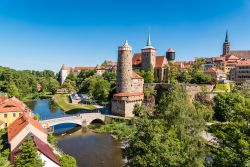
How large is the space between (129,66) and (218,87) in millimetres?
20167

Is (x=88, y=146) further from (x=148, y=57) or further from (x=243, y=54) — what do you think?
(x=243, y=54)

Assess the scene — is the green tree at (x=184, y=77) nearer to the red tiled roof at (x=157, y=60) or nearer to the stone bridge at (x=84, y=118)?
the red tiled roof at (x=157, y=60)

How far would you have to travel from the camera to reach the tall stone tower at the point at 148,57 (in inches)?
2458

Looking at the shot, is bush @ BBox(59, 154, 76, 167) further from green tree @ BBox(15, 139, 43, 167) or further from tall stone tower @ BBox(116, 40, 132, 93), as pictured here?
tall stone tower @ BBox(116, 40, 132, 93)

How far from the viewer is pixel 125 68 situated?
50.1 metres

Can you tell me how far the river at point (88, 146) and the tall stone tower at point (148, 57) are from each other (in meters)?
27.5

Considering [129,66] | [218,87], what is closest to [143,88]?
[129,66]

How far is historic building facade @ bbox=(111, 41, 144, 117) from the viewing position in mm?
47219

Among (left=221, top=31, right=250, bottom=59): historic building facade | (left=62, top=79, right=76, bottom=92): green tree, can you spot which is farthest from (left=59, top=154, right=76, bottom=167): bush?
(left=221, top=31, right=250, bottom=59): historic building facade

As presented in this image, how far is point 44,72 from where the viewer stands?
177m

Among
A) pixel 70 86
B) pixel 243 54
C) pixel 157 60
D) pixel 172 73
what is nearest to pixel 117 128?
pixel 172 73

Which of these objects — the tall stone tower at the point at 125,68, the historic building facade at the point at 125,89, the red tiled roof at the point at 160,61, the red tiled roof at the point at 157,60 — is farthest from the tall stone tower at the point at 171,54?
the tall stone tower at the point at 125,68

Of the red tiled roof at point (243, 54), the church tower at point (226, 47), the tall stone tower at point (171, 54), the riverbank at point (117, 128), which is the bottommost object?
the riverbank at point (117, 128)

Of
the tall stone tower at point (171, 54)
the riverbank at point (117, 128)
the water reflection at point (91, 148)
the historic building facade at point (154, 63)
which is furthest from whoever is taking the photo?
the tall stone tower at point (171, 54)
